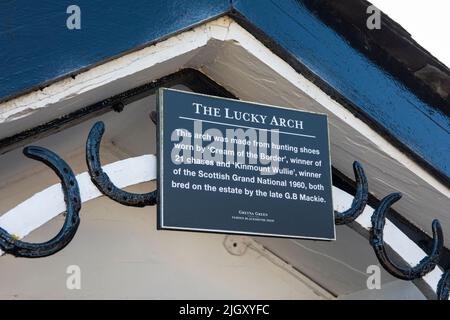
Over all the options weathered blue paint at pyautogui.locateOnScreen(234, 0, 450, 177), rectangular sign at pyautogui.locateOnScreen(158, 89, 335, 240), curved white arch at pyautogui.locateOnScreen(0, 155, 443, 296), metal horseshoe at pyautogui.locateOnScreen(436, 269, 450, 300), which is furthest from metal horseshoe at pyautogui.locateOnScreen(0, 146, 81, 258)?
metal horseshoe at pyautogui.locateOnScreen(436, 269, 450, 300)

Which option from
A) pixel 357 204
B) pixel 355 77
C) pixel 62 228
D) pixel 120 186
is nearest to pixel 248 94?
pixel 355 77

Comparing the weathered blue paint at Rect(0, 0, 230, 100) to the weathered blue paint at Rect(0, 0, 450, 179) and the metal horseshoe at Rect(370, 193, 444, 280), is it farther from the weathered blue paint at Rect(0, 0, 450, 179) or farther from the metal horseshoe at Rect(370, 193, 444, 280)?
the metal horseshoe at Rect(370, 193, 444, 280)

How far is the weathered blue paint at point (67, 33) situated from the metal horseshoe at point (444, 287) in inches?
63.8

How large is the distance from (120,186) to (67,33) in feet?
2.09

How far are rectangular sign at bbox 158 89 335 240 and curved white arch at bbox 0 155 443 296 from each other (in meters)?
0.09

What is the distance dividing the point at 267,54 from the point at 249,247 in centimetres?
158

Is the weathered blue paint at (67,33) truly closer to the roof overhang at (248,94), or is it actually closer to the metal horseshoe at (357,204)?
the roof overhang at (248,94)

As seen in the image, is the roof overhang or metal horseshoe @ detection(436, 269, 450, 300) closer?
the roof overhang

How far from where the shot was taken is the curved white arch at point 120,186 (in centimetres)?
323

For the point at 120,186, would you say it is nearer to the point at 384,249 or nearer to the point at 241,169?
the point at 241,169

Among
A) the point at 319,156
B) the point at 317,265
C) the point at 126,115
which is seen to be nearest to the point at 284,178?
the point at 319,156

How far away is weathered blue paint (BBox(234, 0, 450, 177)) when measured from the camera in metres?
3.85
